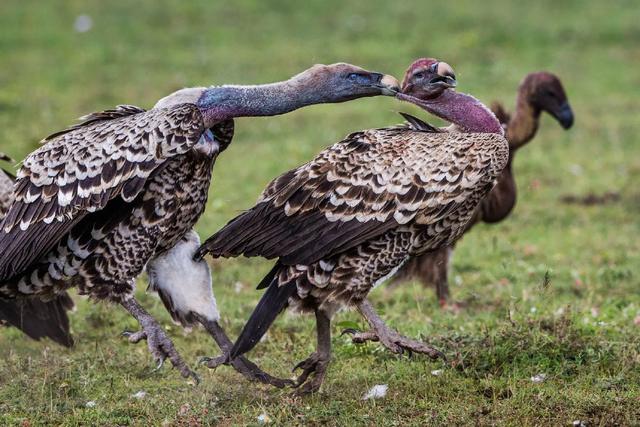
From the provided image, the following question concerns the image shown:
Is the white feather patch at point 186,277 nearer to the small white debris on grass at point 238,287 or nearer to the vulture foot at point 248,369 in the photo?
the vulture foot at point 248,369

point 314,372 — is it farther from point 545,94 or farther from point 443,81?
point 545,94

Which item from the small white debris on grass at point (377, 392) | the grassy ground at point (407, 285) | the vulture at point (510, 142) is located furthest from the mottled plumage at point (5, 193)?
the vulture at point (510, 142)

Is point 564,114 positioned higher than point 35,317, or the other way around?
point 564,114

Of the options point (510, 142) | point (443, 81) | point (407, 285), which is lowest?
point (407, 285)

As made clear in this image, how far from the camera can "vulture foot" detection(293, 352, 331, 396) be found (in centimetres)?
606

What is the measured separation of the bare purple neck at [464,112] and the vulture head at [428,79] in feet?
0.15

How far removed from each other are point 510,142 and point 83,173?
4108 mm

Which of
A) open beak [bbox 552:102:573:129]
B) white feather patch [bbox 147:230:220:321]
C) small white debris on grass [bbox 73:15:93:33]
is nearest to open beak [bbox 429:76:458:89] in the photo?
white feather patch [bbox 147:230:220:321]

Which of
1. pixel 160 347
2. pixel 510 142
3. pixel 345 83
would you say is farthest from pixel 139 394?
pixel 510 142

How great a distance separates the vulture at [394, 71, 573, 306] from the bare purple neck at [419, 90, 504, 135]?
6.44 feet

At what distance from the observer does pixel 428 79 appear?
6.39 meters

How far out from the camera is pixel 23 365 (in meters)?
6.66

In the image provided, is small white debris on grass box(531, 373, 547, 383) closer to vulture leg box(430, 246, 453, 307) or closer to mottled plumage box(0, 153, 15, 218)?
vulture leg box(430, 246, 453, 307)

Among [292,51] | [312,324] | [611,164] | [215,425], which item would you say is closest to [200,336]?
[312,324]
